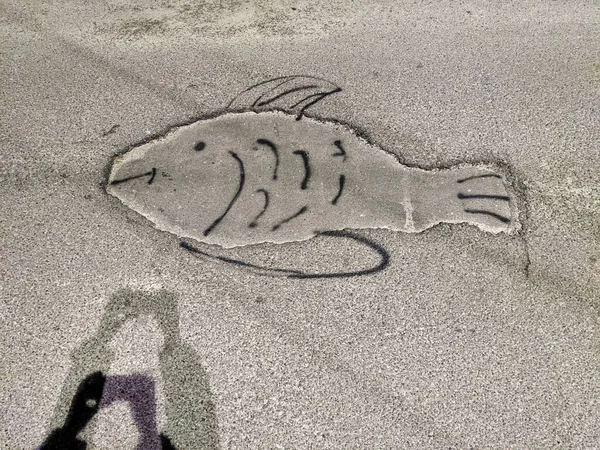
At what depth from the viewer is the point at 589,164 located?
4.30m

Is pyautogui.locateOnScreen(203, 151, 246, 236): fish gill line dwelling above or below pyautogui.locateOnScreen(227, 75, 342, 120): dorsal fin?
below

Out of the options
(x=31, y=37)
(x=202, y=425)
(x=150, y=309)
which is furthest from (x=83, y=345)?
(x=31, y=37)

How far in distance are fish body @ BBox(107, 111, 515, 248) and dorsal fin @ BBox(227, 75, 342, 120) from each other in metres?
0.25

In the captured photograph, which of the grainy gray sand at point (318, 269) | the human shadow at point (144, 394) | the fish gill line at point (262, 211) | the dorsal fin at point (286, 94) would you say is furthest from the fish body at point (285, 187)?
the human shadow at point (144, 394)

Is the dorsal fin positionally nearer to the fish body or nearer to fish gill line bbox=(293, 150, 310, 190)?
the fish body

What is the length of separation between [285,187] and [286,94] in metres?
1.07

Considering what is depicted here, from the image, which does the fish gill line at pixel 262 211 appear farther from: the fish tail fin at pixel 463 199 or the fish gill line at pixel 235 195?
the fish tail fin at pixel 463 199

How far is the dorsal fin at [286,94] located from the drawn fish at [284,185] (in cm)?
13

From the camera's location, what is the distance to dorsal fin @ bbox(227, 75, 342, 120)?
4.71 metres

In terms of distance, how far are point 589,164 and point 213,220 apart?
271cm

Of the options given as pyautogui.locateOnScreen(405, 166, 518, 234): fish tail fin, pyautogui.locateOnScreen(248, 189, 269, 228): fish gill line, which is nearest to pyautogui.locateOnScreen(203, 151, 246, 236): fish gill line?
pyautogui.locateOnScreen(248, 189, 269, 228): fish gill line

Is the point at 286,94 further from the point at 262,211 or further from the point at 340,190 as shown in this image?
the point at 262,211

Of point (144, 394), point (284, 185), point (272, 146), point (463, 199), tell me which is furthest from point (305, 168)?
point (144, 394)

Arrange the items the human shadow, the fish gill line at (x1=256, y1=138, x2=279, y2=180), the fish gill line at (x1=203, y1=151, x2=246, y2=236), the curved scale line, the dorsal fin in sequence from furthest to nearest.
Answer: the dorsal fin < the fish gill line at (x1=256, y1=138, x2=279, y2=180) < the curved scale line < the fish gill line at (x1=203, y1=151, x2=246, y2=236) < the human shadow
